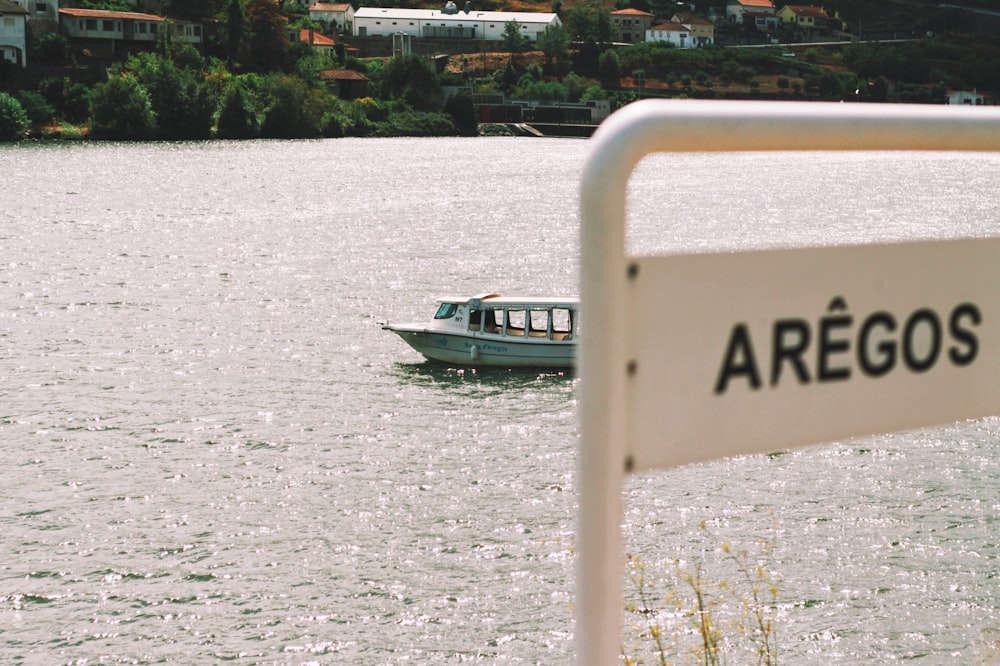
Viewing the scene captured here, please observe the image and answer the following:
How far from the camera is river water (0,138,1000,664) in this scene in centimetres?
1482

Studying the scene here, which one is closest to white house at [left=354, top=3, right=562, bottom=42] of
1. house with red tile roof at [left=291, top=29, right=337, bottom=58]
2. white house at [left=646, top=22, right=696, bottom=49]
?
house with red tile roof at [left=291, top=29, right=337, bottom=58]

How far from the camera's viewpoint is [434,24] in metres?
176

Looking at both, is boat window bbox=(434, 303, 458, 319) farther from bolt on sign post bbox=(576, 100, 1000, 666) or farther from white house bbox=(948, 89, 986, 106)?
white house bbox=(948, 89, 986, 106)

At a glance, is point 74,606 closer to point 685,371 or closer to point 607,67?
point 685,371

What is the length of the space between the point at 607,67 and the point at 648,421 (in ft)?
557

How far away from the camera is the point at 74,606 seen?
15586mm

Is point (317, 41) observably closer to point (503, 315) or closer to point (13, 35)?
point (13, 35)

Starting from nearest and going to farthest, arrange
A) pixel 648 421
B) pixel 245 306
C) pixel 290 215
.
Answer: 1. pixel 648 421
2. pixel 245 306
3. pixel 290 215

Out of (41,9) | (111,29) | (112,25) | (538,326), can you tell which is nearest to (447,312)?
(538,326)

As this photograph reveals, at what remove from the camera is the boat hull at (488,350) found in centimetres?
2978

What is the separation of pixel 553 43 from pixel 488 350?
14329 centimetres

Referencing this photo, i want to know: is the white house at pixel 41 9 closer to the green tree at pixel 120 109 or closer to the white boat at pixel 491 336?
the green tree at pixel 120 109

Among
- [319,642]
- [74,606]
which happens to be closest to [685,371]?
[319,642]

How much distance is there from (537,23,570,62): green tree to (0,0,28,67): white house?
244 ft
